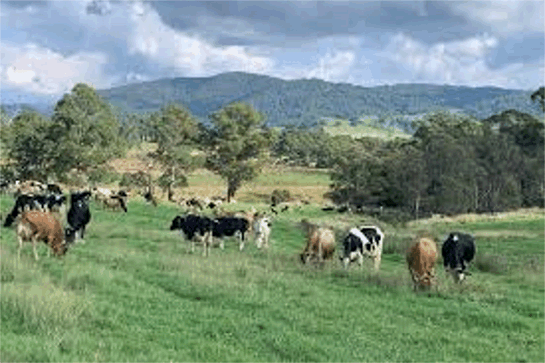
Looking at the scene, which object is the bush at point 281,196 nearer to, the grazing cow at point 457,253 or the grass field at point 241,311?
the grass field at point 241,311

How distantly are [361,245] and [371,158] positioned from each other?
71398 mm

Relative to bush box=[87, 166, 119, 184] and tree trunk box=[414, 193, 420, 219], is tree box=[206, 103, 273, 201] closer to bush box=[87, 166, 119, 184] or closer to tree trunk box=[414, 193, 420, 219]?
bush box=[87, 166, 119, 184]

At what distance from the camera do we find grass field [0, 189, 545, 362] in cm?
1303

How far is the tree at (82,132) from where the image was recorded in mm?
74812

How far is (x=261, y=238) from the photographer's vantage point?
108 feet

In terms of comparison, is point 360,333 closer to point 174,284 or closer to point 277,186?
point 174,284

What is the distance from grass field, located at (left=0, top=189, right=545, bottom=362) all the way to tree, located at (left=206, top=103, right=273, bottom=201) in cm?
6457

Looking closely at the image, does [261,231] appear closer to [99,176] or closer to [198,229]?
[198,229]

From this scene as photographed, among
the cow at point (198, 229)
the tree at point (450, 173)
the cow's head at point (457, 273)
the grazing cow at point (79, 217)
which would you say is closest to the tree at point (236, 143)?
the tree at point (450, 173)

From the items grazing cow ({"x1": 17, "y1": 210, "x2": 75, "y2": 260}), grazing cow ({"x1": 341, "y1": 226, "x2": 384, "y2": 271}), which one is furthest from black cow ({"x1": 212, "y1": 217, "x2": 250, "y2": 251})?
grazing cow ({"x1": 17, "y1": 210, "x2": 75, "y2": 260})

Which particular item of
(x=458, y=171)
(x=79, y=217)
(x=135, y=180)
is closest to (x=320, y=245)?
(x=79, y=217)

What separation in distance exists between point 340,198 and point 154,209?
5621 centimetres

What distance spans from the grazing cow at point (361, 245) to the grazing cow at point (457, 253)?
2.55 m

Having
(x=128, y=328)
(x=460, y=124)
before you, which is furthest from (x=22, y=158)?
(x=128, y=328)
